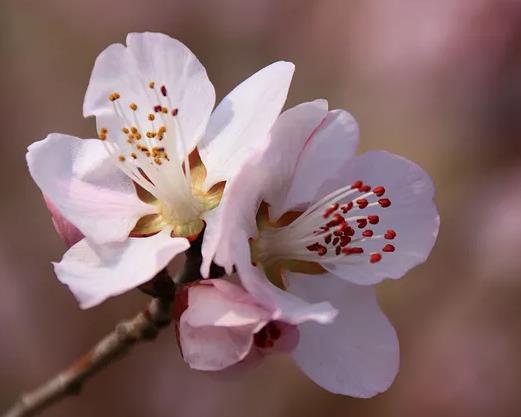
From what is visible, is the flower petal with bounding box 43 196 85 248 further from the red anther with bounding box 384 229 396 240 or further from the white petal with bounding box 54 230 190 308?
the red anther with bounding box 384 229 396 240

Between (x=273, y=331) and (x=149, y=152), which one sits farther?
(x=149, y=152)

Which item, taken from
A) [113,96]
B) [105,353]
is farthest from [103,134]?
[105,353]

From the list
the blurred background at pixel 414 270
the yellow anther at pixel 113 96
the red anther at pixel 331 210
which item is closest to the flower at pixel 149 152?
the yellow anther at pixel 113 96

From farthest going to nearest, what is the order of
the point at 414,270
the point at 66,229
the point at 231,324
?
the point at 414,270, the point at 66,229, the point at 231,324

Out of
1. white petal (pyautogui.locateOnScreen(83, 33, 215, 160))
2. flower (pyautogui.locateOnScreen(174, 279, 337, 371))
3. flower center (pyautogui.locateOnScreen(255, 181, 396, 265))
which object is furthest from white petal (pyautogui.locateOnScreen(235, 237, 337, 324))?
white petal (pyautogui.locateOnScreen(83, 33, 215, 160))

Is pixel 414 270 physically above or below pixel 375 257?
below

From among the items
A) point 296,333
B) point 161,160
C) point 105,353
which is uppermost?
point 161,160

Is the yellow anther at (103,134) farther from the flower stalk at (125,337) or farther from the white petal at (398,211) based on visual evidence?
the white petal at (398,211)

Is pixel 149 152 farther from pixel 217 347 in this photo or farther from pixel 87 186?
pixel 217 347

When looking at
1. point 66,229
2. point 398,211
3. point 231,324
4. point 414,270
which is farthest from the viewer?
point 414,270
